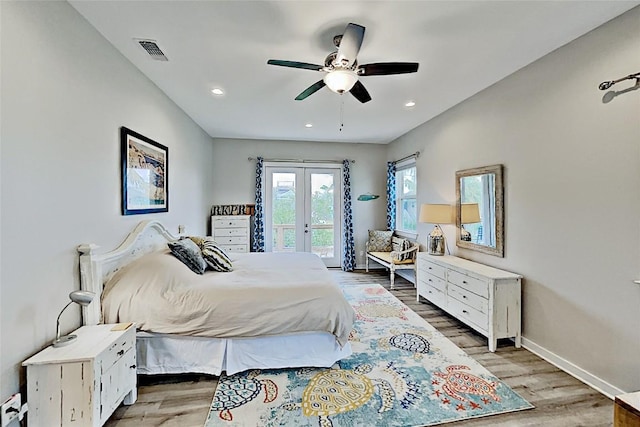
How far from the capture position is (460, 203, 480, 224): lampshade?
3600 millimetres

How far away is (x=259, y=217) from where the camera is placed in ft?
19.6

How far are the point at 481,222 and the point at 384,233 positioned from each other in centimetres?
261

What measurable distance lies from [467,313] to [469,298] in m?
0.18

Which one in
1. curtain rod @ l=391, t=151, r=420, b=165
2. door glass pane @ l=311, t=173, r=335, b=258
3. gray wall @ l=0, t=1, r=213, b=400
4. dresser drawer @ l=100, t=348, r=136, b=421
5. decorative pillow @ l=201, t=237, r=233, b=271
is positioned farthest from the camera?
door glass pane @ l=311, t=173, r=335, b=258

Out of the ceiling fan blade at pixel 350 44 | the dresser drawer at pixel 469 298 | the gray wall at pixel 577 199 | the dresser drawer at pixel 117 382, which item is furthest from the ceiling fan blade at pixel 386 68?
the dresser drawer at pixel 117 382

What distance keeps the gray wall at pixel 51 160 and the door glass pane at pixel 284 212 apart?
11.8 feet

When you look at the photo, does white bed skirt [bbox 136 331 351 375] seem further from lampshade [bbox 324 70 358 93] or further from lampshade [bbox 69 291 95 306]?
lampshade [bbox 324 70 358 93]

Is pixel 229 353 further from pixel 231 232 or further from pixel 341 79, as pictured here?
pixel 231 232

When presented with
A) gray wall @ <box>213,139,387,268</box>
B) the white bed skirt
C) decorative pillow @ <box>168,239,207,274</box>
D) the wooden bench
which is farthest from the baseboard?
gray wall @ <box>213,139,387,268</box>

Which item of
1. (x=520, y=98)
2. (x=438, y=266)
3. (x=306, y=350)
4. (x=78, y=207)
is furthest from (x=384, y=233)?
(x=78, y=207)

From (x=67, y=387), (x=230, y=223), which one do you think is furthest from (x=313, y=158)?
(x=67, y=387)

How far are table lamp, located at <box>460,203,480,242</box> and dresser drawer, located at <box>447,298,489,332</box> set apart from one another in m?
0.87

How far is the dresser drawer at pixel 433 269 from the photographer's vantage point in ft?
12.1

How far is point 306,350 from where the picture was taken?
8.11ft
